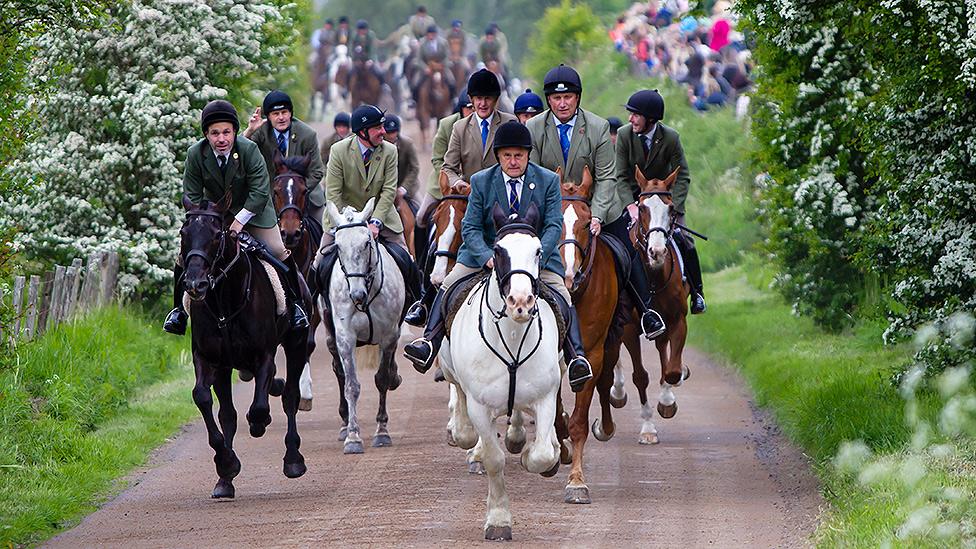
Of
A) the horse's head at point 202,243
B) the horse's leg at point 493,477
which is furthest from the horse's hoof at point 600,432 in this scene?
the horse's head at point 202,243

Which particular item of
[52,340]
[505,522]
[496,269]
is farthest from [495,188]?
[52,340]

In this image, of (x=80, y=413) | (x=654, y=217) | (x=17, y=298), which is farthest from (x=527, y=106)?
(x=17, y=298)

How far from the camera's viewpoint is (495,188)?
12.4 meters

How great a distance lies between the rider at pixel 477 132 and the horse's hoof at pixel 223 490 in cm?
373

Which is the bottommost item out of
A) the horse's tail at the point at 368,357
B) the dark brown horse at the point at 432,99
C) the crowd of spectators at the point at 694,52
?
the horse's tail at the point at 368,357

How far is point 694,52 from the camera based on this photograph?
44094 millimetres

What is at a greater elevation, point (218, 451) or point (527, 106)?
point (527, 106)

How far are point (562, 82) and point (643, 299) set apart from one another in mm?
1928

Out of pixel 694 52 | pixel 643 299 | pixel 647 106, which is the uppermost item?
pixel 694 52

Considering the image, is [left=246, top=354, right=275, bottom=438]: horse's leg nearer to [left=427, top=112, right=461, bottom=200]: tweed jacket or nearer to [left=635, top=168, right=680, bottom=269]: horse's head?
[left=427, top=112, right=461, bottom=200]: tweed jacket

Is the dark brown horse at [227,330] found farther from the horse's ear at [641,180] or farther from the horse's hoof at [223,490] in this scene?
the horse's ear at [641,180]

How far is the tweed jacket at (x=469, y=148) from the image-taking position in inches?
616

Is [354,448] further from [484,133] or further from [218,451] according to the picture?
[484,133]

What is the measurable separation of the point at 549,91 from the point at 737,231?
18.5m
